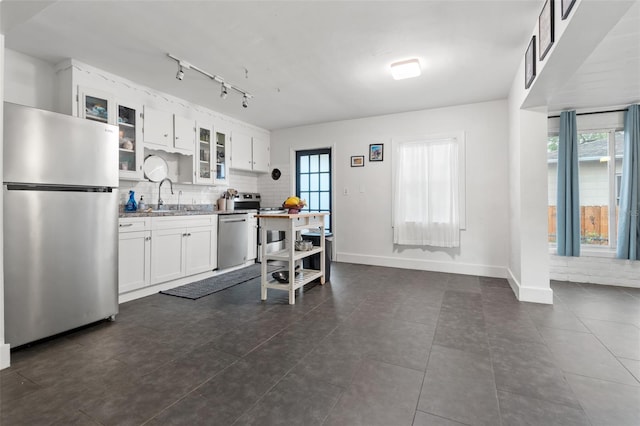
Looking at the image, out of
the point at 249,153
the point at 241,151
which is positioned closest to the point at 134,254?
the point at 241,151

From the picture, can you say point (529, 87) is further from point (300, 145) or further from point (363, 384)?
point (300, 145)

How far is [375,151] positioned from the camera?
16.6 ft

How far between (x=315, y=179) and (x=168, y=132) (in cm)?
261

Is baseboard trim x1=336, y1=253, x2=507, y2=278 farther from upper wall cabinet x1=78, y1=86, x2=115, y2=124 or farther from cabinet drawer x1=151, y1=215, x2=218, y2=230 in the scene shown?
upper wall cabinet x1=78, y1=86, x2=115, y2=124

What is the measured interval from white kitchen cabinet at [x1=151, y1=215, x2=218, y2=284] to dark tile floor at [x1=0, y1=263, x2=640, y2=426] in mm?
480

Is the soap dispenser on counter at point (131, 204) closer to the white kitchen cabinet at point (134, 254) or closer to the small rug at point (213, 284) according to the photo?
the white kitchen cabinet at point (134, 254)

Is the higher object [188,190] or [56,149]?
[56,149]

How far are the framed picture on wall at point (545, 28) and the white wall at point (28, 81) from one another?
4.53 metres

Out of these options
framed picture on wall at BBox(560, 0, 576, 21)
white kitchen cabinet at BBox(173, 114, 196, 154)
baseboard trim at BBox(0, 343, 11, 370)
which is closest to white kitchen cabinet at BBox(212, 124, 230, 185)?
white kitchen cabinet at BBox(173, 114, 196, 154)

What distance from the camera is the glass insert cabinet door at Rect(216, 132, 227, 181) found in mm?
4777

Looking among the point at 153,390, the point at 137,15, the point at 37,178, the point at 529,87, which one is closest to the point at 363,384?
the point at 153,390

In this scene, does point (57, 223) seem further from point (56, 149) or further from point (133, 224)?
point (133, 224)

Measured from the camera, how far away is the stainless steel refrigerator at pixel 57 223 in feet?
6.72

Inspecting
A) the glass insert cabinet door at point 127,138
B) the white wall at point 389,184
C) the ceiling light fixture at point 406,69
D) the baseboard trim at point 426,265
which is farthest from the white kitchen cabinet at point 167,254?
the ceiling light fixture at point 406,69
